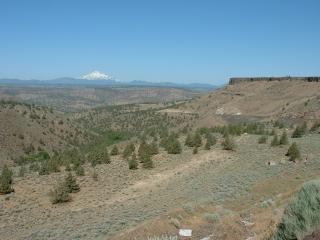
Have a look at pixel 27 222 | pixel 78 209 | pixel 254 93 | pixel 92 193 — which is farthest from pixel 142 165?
pixel 254 93

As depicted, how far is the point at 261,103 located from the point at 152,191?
82969 millimetres

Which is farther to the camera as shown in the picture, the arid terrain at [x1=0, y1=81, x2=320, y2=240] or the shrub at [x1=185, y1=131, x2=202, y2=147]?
the shrub at [x1=185, y1=131, x2=202, y2=147]

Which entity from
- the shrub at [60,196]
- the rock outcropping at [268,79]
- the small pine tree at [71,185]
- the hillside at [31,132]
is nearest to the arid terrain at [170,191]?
the shrub at [60,196]

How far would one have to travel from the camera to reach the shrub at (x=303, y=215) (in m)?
9.46

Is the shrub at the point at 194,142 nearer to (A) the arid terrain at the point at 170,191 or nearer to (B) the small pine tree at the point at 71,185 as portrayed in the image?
(A) the arid terrain at the point at 170,191

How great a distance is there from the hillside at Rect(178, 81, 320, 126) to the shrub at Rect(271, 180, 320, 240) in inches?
2746

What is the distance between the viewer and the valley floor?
25094 millimetres

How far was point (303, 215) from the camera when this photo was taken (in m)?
9.62

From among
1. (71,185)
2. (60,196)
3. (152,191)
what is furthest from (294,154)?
(60,196)

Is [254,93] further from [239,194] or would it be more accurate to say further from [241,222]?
[241,222]

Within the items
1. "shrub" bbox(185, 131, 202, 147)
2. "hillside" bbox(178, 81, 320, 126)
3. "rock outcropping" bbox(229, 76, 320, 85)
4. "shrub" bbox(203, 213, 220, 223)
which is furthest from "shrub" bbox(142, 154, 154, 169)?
"rock outcropping" bbox(229, 76, 320, 85)

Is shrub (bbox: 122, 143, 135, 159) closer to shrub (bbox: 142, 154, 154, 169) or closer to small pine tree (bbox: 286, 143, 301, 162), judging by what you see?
shrub (bbox: 142, 154, 154, 169)

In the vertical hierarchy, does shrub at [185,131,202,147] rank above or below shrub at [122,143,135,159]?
above

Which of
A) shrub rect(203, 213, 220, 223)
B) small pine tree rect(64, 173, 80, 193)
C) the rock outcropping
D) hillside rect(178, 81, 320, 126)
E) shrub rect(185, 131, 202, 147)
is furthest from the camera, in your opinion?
the rock outcropping
